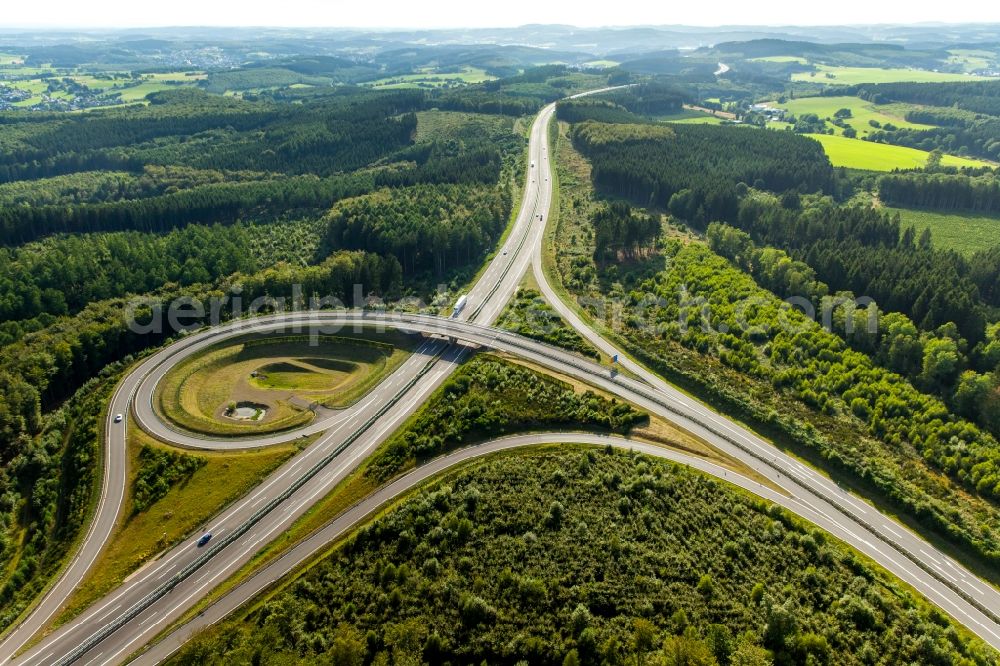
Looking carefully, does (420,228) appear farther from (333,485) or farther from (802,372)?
(802,372)

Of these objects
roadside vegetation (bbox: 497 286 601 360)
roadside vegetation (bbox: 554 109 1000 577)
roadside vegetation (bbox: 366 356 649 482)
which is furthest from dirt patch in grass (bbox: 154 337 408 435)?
roadside vegetation (bbox: 554 109 1000 577)

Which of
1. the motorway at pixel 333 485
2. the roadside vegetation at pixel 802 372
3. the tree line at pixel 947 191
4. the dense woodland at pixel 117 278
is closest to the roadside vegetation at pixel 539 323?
the motorway at pixel 333 485

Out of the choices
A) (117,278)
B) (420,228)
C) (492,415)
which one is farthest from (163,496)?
(420,228)

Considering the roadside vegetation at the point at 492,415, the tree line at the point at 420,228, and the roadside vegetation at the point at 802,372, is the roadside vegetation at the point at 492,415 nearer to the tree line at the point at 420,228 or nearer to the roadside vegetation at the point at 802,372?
the roadside vegetation at the point at 802,372

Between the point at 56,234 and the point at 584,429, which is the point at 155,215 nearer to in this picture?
the point at 56,234

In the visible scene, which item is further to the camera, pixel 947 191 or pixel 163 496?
pixel 947 191

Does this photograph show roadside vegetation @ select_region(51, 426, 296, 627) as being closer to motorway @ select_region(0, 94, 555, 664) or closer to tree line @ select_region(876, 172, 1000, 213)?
motorway @ select_region(0, 94, 555, 664)
